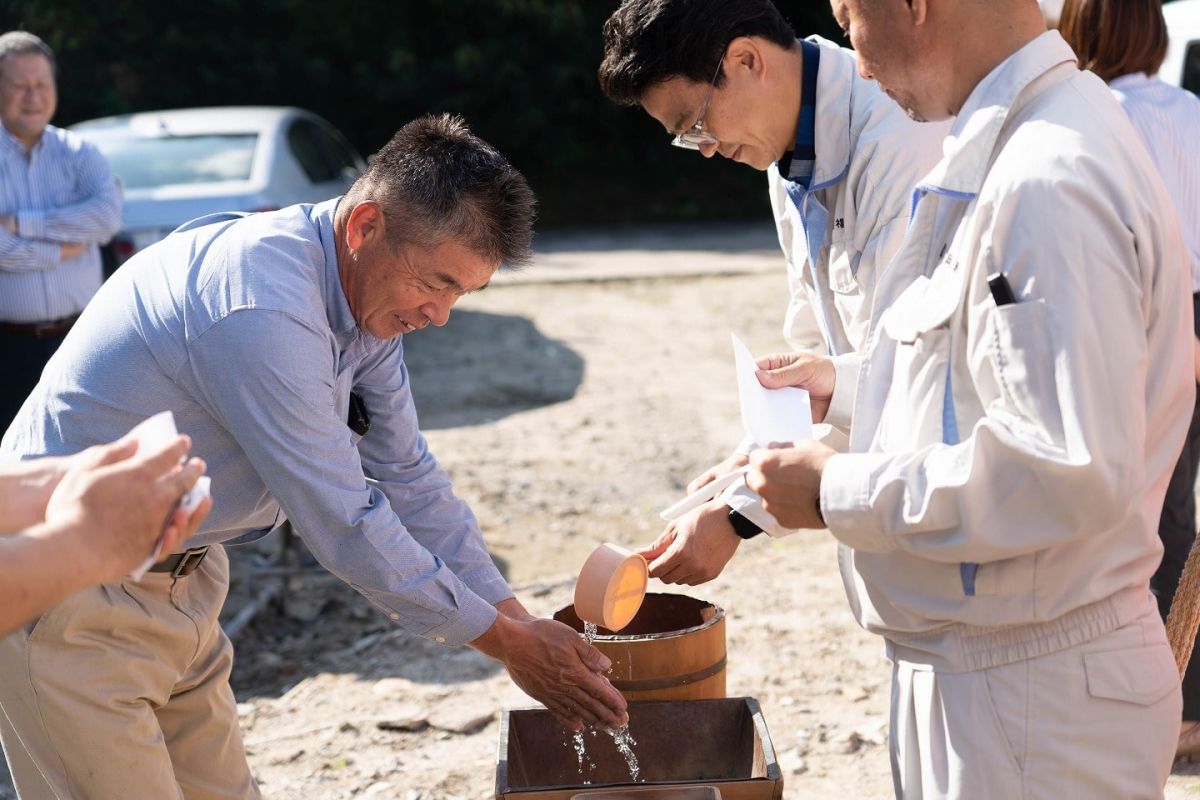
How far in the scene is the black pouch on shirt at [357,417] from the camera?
9.91 feet

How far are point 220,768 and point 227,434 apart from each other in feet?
2.91

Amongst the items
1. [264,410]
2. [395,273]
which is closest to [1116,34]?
[395,273]

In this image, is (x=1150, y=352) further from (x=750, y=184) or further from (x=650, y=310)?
(x=750, y=184)

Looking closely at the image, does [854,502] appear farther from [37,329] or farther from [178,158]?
[178,158]

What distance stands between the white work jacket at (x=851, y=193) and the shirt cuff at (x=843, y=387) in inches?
2.2

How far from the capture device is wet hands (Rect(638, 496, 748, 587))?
2.82m

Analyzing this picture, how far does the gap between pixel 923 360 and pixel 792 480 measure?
0.27 metres

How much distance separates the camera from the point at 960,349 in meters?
1.88

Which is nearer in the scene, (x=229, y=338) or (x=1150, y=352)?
(x=1150, y=352)

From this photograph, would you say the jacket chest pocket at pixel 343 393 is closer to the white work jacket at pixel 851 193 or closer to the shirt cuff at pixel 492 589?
the shirt cuff at pixel 492 589

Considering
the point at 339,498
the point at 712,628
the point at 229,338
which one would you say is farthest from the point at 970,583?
the point at 229,338

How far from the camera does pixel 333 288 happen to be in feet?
8.80

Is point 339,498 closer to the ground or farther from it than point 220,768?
farther from it

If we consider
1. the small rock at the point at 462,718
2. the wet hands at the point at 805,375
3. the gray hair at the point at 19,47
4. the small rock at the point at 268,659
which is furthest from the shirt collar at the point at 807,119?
the gray hair at the point at 19,47
